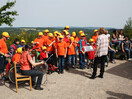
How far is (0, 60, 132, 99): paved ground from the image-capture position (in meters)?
4.35

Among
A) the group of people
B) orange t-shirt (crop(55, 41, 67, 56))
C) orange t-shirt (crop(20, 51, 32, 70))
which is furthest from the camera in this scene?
orange t-shirt (crop(55, 41, 67, 56))

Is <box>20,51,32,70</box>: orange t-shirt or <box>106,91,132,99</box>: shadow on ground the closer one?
<box>106,91,132,99</box>: shadow on ground

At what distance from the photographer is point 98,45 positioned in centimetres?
549

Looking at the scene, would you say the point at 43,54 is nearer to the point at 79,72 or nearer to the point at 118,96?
the point at 79,72

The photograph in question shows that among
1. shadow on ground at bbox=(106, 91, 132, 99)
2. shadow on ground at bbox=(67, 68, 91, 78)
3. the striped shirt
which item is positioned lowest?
shadow on ground at bbox=(67, 68, 91, 78)

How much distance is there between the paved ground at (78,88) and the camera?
4.35m

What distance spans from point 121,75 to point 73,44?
2.61 m

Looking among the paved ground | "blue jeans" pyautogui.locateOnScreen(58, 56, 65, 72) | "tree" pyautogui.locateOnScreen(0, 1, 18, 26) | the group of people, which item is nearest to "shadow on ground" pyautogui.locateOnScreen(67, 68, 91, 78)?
the paved ground

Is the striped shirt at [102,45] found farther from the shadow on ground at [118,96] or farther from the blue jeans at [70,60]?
the blue jeans at [70,60]

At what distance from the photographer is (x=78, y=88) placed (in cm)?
495

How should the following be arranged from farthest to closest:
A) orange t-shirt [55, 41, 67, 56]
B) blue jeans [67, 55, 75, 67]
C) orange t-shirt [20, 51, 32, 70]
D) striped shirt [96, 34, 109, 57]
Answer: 1. blue jeans [67, 55, 75, 67]
2. orange t-shirt [55, 41, 67, 56]
3. striped shirt [96, 34, 109, 57]
4. orange t-shirt [20, 51, 32, 70]

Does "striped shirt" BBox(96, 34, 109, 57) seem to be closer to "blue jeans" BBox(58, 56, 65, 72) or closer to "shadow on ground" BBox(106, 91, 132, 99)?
"shadow on ground" BBox(106, 91, 132, 99)

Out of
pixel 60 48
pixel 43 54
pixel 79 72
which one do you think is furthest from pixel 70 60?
pixel 43 54

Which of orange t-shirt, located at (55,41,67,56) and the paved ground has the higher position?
orange t-shirt, located at (55,41,67,56)
